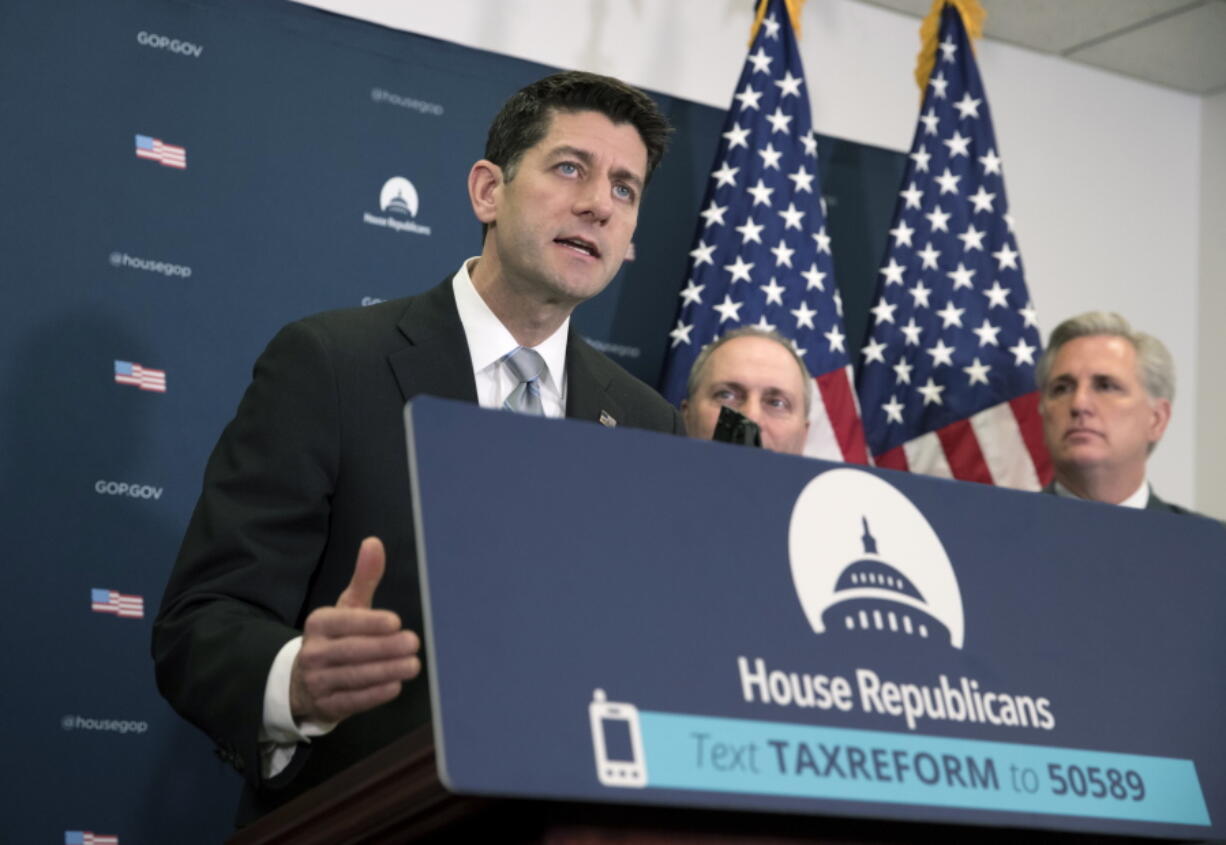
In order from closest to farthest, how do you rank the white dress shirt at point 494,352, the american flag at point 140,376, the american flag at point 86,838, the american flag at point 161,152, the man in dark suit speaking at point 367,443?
1. the man in dark suit speaking at point 367,443
2. the white dress shirt at point 494,352
3. the american flag at point 86,838
4. the american flag at point 140,376
5. the american flag at point 161,152

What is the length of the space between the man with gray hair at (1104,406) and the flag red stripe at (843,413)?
19.6 inches

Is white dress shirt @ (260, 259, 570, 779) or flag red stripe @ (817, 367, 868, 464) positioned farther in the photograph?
flag red stripe @ (817, 367, 868, 464)

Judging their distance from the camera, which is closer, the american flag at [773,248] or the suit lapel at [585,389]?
the suit lapel at [585,389]

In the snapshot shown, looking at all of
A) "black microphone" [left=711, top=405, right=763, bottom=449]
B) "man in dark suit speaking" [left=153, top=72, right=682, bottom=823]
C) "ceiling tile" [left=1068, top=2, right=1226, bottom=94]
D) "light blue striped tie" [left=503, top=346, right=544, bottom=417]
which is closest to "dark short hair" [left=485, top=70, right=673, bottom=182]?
"man in dark suit speaking" [left=153, top=72, right=682, bottom=823]

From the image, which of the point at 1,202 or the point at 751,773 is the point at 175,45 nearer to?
the point at 1,202

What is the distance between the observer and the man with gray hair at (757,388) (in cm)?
355

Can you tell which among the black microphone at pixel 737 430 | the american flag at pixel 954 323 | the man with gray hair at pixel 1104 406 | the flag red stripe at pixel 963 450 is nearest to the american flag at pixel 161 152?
the american flag at pixel 954 323

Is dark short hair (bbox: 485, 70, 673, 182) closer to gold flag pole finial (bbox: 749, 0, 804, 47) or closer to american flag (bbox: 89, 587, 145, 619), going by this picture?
american flag (bbox: 89, 587, 145, 619)

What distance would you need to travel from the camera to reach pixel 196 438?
135 inches

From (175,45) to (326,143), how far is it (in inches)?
17.0

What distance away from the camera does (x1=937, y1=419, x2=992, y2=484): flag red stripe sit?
4.21 meters

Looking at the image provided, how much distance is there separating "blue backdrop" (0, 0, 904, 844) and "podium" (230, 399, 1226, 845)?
2032mm

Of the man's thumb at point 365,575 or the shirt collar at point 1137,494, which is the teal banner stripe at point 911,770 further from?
the shirt collar at point 1137,494

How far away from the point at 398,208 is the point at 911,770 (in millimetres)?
2909
